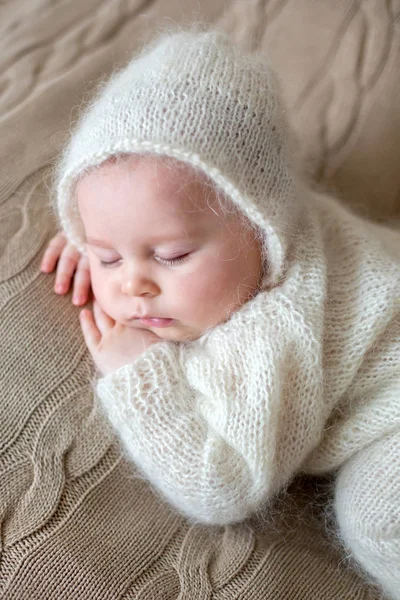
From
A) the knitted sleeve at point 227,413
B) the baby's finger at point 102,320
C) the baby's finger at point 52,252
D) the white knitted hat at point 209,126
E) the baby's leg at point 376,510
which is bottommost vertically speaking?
the baby's leg at point 376,510

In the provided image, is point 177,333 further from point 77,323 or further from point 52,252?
point 52,252

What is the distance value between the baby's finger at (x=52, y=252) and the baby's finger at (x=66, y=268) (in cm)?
1

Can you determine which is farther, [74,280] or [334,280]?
[74,280]

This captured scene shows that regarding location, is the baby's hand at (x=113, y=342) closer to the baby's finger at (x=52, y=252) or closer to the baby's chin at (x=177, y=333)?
the baby's chin at (x=177, y=333)

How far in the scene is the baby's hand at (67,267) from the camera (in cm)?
120

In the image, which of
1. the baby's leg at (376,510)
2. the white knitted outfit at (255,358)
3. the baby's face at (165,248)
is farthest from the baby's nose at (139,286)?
the baby's leg at (376,510)

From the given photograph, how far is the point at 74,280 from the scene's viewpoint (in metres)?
1.23

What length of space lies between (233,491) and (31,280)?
566mm

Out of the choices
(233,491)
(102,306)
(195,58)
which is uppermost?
(195,58)

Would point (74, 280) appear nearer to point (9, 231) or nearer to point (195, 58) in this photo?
point (9, 231)

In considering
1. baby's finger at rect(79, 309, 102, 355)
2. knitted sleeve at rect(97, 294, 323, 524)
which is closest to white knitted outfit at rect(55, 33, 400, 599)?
knitted sleeve at rect(97, 294, 323, 524)

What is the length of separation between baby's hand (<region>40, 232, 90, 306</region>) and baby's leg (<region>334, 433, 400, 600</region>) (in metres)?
0.62

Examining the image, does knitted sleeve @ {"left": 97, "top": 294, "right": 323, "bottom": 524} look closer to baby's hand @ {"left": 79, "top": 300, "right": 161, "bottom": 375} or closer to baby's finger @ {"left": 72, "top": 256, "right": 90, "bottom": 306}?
baby's hand @ {"left": 79, "top": 300, "right": 161, "bottom": 375}

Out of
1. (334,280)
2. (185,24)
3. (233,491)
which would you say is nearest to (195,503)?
(233,491)
